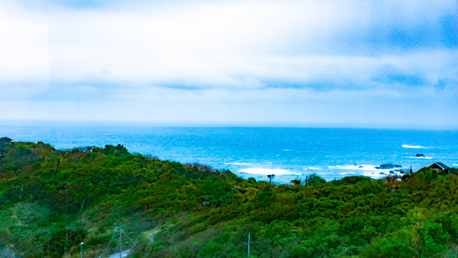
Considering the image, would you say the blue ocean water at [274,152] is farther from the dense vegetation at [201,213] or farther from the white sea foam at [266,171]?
the dense vegetation at [201,213]

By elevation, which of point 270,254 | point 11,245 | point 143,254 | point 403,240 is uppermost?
point 403,240

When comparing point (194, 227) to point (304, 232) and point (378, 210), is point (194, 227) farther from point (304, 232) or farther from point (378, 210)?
point (378, 210)

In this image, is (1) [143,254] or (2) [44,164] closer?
(1) [143,254]

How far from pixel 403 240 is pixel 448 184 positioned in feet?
10.2

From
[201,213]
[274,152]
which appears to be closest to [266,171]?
[274,152]

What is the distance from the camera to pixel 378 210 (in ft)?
16.2

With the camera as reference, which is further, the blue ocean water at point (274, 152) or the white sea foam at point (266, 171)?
the white sea foam at point (266, 171)

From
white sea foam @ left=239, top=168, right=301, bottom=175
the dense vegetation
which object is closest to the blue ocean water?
white sea foam @ left=239, top=168, right=301, bottom=175

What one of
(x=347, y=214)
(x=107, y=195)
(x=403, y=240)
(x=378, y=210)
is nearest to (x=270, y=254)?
(x=403, y=240)

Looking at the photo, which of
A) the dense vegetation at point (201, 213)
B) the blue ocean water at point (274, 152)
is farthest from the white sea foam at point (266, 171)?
the dense vegetation at point (201, 213)

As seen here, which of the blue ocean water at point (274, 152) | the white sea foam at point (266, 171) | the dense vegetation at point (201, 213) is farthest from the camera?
the white sea foam at point (266, 171)

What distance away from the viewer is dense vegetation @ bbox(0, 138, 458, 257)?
3592 millimetres

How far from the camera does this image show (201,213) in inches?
261

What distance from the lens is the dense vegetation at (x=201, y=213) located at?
11.8 ft
